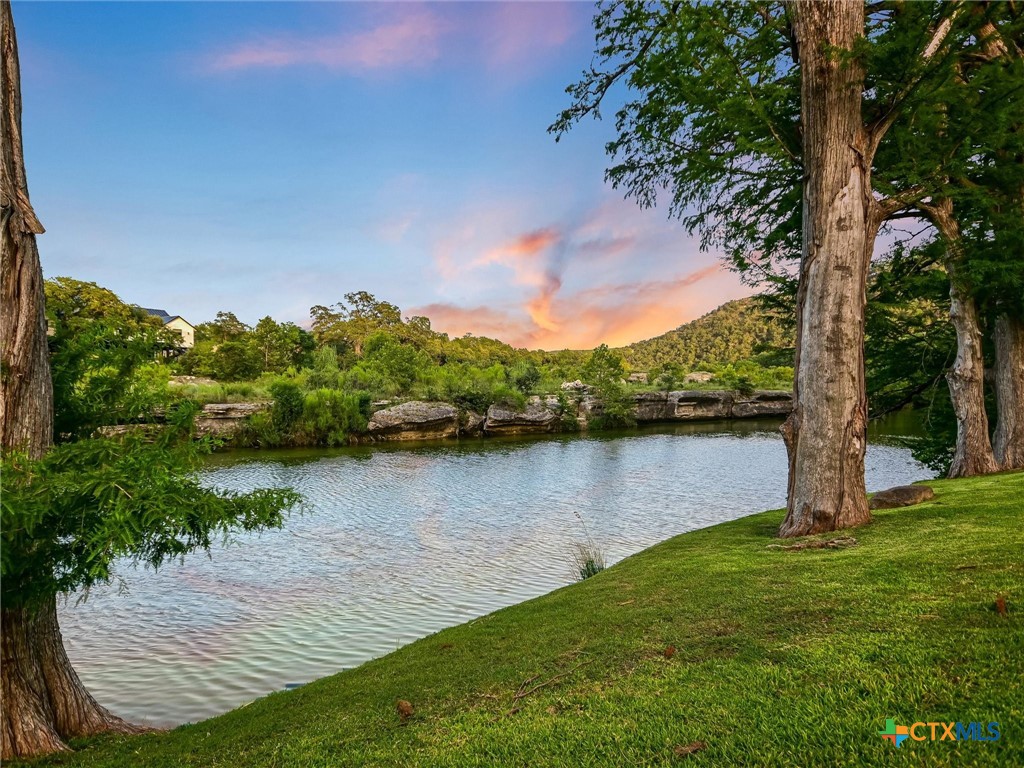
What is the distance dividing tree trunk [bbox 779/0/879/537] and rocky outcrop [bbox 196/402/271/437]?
28479 millimetres

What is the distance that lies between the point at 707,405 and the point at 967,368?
3471 cm

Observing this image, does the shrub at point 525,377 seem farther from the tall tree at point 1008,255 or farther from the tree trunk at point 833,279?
the tree trunk at point 833,279

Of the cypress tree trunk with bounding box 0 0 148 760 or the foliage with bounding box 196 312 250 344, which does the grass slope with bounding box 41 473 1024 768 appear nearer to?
the cypress tree trunk with bounding box 0 0 148 760

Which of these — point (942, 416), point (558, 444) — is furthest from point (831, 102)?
point (558, 444)

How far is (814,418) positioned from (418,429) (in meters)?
28.2

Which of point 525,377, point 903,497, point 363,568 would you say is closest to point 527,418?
point 525,377

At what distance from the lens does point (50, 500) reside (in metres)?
2.25

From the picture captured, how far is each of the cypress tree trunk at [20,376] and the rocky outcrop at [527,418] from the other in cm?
3181

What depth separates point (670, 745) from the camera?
2.18m

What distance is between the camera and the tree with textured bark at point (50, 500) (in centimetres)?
231

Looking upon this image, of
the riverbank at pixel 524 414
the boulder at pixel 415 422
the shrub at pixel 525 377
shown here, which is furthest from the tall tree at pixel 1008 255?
the shrub at pixel 525 377

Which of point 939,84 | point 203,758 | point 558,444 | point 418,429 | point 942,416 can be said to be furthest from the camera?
point 418,429

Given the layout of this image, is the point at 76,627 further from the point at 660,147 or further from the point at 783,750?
the point at 660,147

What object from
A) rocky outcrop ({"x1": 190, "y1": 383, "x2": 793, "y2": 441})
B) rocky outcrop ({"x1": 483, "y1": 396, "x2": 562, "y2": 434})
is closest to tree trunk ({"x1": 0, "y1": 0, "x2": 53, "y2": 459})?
rocky outcrop ({"x1": 190, "y1": 383, "x2": 793, "y2": 441})
